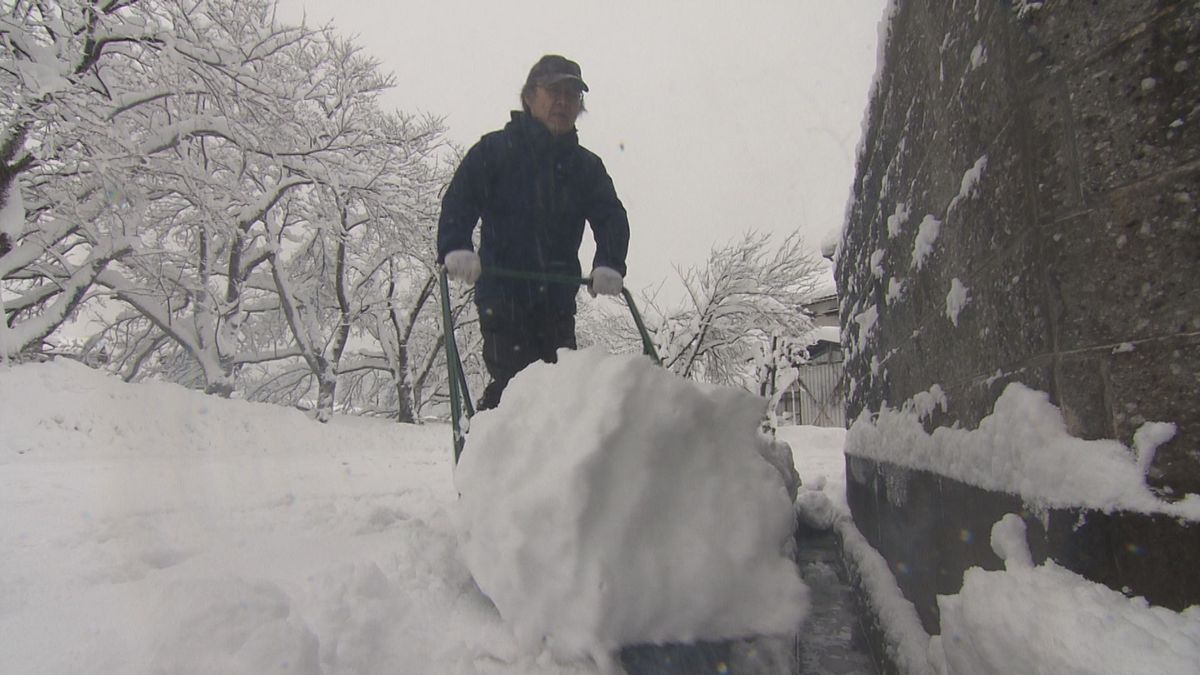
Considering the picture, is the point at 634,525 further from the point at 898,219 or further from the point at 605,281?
the point at 605,281

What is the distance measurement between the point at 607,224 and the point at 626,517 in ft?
6.56

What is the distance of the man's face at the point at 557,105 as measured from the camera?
9.52 feet

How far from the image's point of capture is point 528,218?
296cm

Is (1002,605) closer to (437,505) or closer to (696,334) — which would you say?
(437,505)

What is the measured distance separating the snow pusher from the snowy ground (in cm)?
15

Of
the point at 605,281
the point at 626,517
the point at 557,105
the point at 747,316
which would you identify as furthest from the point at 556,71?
the point at 747,316

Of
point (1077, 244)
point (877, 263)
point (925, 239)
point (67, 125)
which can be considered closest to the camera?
point (1077, 244)

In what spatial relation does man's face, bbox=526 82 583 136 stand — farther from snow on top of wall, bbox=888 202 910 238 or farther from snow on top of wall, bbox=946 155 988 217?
snow on top of wall, bbox=946 155 988 217

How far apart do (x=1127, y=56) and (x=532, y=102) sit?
239 cm

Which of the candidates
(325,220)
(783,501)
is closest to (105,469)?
(783,501)

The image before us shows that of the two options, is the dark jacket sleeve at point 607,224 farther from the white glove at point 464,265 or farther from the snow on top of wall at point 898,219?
the snow on top of wall at point 898,219

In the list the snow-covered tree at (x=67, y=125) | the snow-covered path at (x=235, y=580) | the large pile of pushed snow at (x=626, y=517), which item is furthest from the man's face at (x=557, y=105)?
the snow-covered tree at (x=67, y=125)

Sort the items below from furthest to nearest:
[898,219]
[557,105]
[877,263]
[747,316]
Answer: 1. [747,316]
2. [557,105]
3. [877,263]
4. [898,219]

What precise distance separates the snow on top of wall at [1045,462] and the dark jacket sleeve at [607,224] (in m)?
1.85
